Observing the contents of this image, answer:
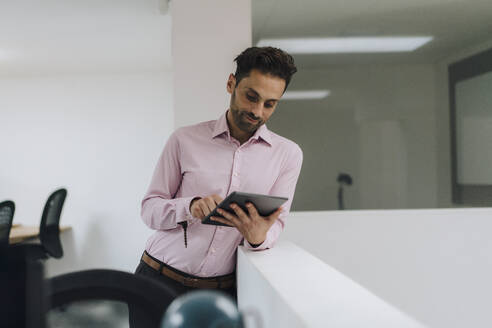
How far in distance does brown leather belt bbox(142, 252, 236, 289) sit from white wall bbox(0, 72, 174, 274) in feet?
14.0

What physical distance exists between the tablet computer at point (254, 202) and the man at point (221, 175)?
117 mm

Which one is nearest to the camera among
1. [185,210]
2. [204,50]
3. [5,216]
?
[185,210]

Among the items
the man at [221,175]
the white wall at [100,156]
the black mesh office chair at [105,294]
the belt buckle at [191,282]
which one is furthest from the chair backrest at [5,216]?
the black mesh office chair at [105,294]

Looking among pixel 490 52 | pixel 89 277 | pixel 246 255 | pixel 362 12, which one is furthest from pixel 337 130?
pixel 89 277

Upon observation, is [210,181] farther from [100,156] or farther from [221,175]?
[100,156]

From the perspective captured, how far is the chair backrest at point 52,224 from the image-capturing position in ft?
14.8

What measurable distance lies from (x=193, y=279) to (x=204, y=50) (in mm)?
1573

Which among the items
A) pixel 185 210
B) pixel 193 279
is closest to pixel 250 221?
pixel 185 210

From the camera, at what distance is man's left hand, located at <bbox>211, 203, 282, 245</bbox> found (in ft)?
4.33

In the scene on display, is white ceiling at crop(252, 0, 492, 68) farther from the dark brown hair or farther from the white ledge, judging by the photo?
the white ledge

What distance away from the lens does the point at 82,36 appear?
4082 millimetres

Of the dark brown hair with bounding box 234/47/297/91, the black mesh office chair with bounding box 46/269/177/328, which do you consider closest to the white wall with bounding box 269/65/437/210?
the dark brown hair with bounding box 234/47/297/91

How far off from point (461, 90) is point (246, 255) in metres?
2.26

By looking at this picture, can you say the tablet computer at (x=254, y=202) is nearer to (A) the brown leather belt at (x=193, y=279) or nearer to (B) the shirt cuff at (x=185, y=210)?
(B) the shirt cuff at (x=185, y=210)
